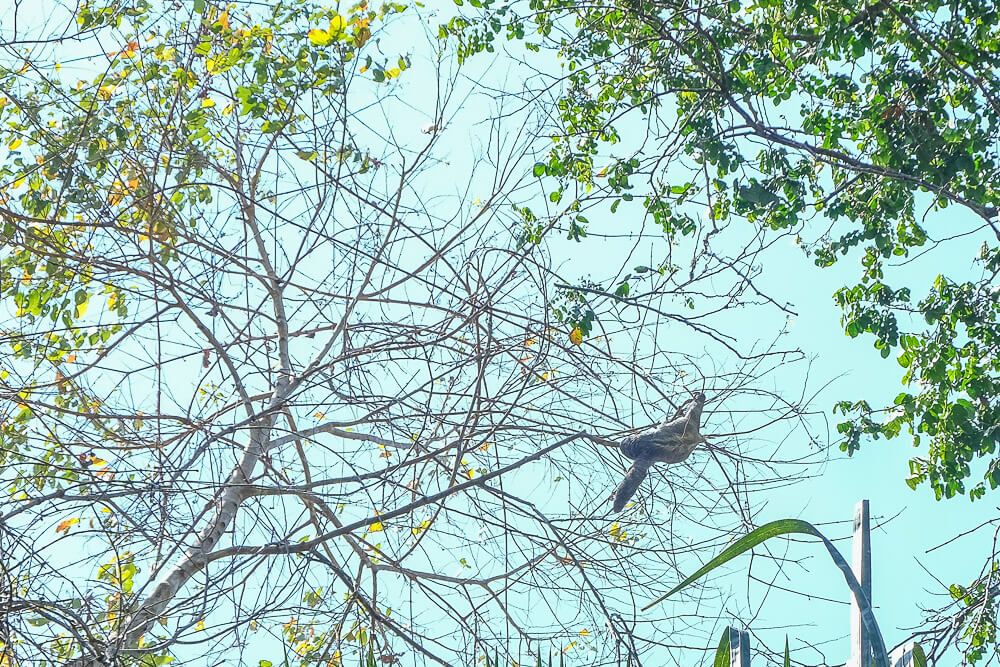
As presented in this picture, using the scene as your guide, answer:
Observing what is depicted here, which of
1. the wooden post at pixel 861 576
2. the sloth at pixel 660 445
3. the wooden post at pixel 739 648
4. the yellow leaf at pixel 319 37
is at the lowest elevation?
the wooden post at pixel 739 648

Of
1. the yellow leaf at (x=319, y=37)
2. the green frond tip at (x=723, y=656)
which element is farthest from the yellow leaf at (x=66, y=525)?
the green frond tip at (x=723, y=656)

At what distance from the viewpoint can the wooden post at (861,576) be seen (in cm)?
159

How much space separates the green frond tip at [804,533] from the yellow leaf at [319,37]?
11.7 feet

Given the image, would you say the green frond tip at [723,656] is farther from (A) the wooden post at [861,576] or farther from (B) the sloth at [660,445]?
(B) the sloth at [660,445]

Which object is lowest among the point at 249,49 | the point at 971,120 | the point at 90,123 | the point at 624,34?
the point at 90,123

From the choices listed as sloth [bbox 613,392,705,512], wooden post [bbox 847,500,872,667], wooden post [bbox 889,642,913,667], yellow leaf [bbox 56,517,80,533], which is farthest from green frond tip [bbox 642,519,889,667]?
yellow leaf [bbox 56,517,80,533]

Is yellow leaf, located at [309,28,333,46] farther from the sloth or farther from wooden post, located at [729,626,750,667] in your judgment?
wooden post, located at [729,626,750,667]

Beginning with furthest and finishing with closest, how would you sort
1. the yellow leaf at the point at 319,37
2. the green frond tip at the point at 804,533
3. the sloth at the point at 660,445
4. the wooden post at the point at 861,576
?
the yellow leaf at the point at 319,37
the sloth at the point at 660,445
the wooden post at the point at 861,576
the green frond tip at the point at 804,533

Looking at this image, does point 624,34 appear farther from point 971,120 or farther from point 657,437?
point 657,437

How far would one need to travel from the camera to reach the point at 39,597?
336cm

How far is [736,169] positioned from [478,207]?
5.31 ft

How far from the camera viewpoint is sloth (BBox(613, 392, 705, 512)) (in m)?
3.48

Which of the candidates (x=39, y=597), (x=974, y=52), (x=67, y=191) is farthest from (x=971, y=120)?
(x=39, y=597)

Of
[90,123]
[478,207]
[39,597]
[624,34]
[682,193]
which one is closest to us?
[39,597]
